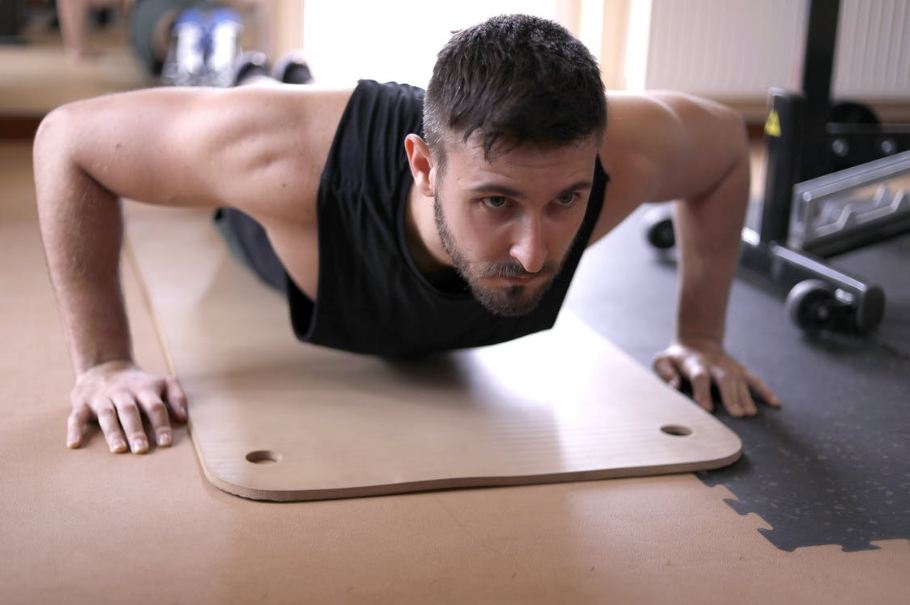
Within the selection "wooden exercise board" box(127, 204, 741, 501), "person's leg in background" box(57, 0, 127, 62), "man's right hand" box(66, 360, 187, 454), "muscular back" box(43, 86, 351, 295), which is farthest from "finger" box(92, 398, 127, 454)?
"person's leg in background" box(57, 0, 127, 62)

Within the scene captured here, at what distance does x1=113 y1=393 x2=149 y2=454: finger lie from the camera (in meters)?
1.51

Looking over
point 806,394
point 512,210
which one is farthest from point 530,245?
point 806,394

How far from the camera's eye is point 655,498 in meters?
1.45

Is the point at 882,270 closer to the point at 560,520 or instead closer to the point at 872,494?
the point at 872,494

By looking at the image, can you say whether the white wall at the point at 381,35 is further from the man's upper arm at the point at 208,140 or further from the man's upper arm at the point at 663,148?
the man's upper arm at the point at 208,140

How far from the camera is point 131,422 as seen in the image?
5.04ft

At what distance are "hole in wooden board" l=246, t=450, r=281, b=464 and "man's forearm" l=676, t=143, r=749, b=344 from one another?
2.59 feet

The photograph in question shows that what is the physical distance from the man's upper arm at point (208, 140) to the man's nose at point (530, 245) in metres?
0.38

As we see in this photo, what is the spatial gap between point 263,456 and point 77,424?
283 mm

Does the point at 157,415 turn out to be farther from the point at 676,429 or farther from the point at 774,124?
the point at 774,124

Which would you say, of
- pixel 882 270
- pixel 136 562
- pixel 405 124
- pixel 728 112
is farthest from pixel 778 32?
pixel 136 562

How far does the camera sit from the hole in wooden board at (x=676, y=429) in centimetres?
163

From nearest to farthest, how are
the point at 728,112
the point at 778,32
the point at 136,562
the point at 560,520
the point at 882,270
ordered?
the point at 136,562 → the point at 560,520 → the point at 728,112 → the point at 882,270 → the point at 778,32

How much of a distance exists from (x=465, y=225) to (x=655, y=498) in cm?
46
